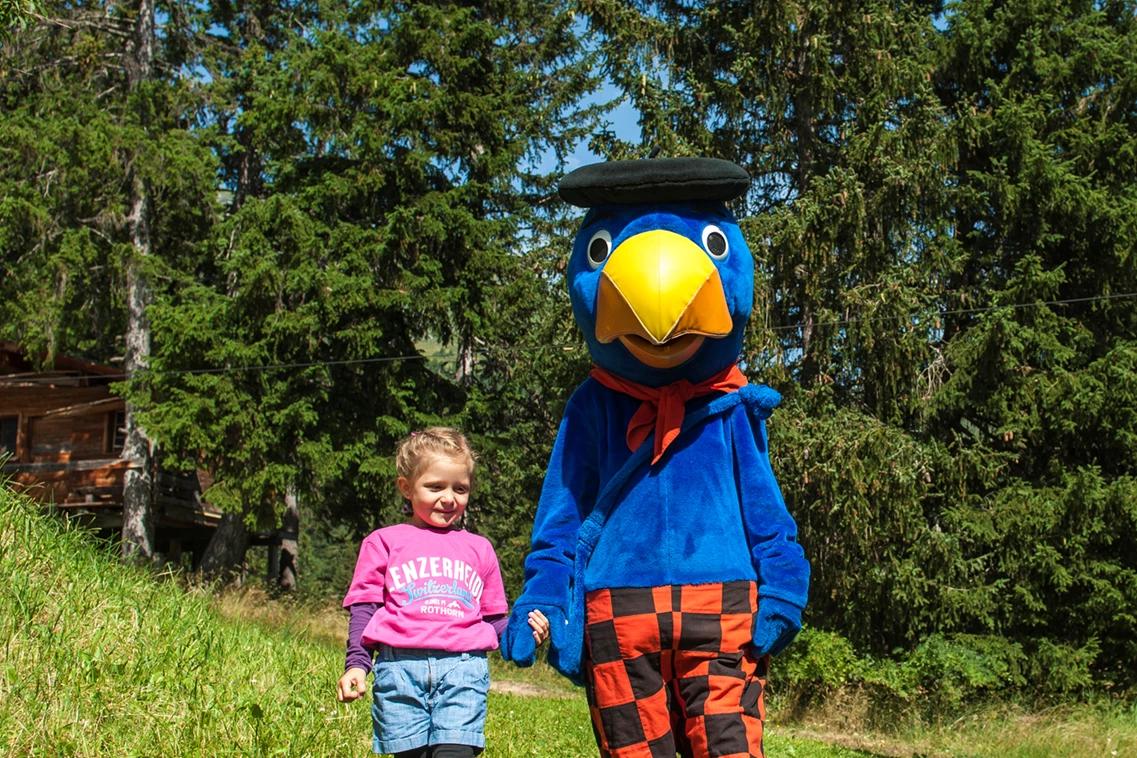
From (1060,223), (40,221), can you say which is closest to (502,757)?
(1060,223)

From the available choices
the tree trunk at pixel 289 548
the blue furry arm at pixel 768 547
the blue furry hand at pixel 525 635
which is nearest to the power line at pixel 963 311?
the blue furry arm at pixel 768 547

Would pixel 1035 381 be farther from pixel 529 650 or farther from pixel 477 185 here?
pixel 529 650

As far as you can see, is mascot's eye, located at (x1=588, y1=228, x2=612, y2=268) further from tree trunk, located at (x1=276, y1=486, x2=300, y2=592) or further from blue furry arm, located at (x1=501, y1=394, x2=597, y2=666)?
tree trunk, located at (x1=276, y1=486, x2=300, y2=592)

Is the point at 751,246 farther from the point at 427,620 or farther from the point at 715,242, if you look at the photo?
the point at 427,620

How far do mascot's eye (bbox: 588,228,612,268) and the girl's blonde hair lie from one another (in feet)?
2.81

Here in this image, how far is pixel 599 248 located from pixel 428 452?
0.98 m

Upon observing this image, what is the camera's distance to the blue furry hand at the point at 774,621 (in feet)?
10.5

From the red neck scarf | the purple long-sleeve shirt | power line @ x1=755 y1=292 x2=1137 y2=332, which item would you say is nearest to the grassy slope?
the purple long-sleeve shirt

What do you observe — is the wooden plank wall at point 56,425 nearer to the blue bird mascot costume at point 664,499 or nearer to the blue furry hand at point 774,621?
the blue bird mascot costume at point 664,499

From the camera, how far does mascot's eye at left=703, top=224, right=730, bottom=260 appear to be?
358 centimetres

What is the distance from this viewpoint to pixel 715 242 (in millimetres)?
3605

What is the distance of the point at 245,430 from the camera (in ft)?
47.8

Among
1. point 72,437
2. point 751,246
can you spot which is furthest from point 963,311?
point 72,437

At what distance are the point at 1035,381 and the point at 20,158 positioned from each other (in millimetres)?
15210
